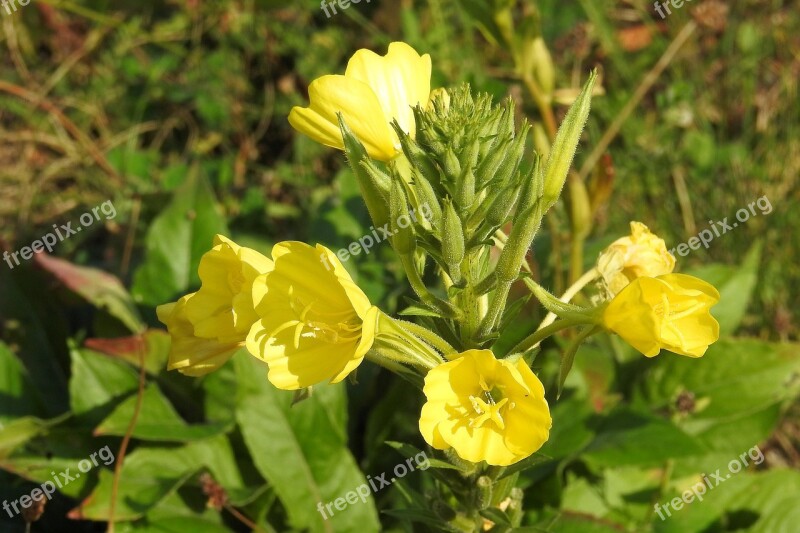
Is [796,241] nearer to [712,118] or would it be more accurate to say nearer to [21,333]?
[712,118]

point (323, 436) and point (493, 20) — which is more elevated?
point (493, 20)

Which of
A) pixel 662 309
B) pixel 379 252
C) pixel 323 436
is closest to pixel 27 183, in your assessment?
pixel 379 252

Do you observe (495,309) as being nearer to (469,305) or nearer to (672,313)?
(469,305)

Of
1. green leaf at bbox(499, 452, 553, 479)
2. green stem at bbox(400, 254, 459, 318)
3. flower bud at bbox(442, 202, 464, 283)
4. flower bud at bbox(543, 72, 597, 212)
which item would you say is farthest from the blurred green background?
flower bud at bbox(543, 72, 597, 212)

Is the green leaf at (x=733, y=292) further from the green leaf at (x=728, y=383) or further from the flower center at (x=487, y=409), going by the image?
the flower center at (x=487, y=409)

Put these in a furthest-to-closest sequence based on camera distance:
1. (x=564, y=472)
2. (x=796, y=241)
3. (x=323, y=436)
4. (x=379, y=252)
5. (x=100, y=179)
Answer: (x=100, y=179), (x=796, y=241), (x=379, y=252), (x=564, y=472), (x=323, y=436)

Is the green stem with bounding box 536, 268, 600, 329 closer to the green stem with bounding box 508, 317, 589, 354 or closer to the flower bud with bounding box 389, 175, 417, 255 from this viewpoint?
the green stem with bounding box 508, 317, 589, 354

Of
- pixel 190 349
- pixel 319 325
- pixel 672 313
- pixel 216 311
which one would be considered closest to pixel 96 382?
pixel 190 349
